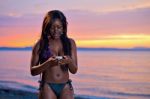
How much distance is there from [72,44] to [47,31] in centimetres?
28

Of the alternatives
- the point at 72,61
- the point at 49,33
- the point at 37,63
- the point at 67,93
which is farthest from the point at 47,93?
the point at 49,33

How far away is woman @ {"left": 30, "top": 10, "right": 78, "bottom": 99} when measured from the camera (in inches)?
149

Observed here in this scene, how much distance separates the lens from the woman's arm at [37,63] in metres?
3.64

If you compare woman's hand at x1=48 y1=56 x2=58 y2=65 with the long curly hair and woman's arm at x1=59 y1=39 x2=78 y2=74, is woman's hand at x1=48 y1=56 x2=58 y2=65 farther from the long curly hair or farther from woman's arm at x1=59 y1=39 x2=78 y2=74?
the long curly hair

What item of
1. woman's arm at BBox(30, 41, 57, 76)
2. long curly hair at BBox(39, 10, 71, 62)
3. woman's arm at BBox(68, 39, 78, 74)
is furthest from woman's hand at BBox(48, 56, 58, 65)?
long curly hair at BBox(39, 10, 71, 62)

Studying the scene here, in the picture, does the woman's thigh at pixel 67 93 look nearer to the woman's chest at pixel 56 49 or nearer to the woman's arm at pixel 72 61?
the woman's arm at pixel 72 61

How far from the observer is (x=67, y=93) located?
3.84m

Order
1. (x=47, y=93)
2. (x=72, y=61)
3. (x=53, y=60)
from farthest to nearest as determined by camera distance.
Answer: (x=47, y=93) → (x=72, y=61) → (x=53, y=60)

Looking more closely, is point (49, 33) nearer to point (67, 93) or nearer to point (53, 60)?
point (53, 60)

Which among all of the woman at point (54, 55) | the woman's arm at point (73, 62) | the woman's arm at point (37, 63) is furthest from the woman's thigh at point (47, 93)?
the woman's arm at point (73, 62)

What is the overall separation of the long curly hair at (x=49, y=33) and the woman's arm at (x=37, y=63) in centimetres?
4

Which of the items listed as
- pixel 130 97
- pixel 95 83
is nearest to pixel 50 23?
pixel 130 97

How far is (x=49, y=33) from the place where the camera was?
3.87 m

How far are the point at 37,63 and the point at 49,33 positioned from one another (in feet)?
1.01
